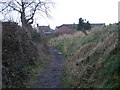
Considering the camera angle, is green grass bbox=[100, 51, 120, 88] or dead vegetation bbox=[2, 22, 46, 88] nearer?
green grass bbox=[100, 51, 120, 88]

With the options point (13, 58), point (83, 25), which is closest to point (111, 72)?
point (13, 58)

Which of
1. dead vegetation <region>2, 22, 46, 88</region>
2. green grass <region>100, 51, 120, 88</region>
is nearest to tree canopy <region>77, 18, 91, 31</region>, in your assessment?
dead vegetation <region>2, 22, 46, 88</region>

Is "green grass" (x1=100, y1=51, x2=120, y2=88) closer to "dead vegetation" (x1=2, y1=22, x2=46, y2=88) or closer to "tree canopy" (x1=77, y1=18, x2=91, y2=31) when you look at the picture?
"dead vegetation" (x1=2, y1=22, x2=46, y2=88)

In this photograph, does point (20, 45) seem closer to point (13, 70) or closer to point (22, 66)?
point (22, 66)

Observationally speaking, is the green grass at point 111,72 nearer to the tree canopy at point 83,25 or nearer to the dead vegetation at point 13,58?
the dead vegetation at point 13,58

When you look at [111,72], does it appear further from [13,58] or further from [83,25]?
[83,25]

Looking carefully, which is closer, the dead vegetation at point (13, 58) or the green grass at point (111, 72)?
the green grass at point (111, 72)

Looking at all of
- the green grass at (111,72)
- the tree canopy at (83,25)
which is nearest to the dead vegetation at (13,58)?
the green grass at (111,72)

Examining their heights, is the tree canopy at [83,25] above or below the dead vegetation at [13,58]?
above

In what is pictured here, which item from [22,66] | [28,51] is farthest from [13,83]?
[28,51]

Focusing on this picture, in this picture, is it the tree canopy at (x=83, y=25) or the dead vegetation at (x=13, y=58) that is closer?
the dead vegetation at (x=13, y=58)

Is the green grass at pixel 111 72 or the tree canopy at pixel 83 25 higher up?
the tree canopy at pixel 83 25

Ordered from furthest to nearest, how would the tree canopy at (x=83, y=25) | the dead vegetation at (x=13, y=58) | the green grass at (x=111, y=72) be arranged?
the tree canopy at (x=83, y=25) → the dead vegetation at (x=13, y=58) → the green grass at (x=111, y=72)

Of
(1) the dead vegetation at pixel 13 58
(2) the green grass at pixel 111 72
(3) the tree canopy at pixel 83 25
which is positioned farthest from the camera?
(3) the tree canopy at pixel 83 25
